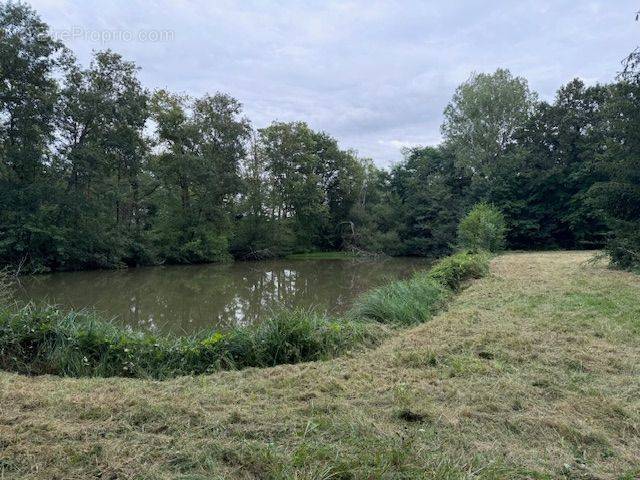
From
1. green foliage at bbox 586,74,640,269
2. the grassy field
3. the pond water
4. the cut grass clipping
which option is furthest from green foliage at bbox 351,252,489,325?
green foliage at bbox 586,74,640,269

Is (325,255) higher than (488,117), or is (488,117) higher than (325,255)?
(488,117)

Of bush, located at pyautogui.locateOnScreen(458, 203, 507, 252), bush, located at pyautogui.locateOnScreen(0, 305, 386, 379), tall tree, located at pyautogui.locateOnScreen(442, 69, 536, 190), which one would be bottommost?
bush, located at pyautogui.locateOnScreen(0, 305, 386, 379)

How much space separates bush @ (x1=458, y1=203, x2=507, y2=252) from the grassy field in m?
14.7

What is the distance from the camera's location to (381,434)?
251 cm

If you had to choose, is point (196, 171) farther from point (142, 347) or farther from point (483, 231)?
point (142, 347)

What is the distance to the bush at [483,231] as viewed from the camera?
61.6 feet

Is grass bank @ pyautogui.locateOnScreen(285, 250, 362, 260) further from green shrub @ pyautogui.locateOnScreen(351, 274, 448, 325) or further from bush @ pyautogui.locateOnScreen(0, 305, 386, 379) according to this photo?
bush @ pyautogui.locateOnScreen(0, 305, 386, 379)

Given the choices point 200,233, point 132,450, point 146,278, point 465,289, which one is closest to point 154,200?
point 200,233

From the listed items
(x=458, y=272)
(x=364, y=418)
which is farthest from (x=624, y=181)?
(x=364, y=418)

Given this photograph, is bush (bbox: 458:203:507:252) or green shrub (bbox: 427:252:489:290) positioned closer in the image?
green shrub (bbox: 427:252:489:290)

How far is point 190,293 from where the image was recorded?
1331 centimetres

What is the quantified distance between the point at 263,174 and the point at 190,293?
60.2ft

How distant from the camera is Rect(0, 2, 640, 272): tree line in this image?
16.7 meters

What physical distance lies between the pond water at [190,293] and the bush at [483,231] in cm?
496
